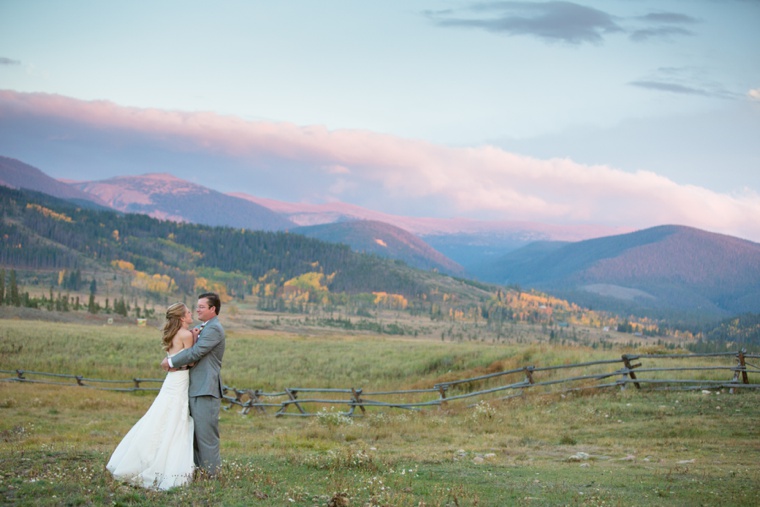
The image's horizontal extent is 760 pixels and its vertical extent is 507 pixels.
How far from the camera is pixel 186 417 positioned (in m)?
9.41

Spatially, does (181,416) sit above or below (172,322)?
below

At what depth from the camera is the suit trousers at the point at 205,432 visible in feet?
31.0

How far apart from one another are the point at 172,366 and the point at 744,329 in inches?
6506

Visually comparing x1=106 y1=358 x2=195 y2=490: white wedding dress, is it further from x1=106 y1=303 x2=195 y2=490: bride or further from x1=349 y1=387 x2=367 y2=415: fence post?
x1=349 y1=387 x2=367 y2=415: fence post

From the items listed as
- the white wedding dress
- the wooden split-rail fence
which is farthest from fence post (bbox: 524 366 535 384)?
the white wedding dress

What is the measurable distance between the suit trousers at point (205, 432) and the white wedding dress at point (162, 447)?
0.13 meters

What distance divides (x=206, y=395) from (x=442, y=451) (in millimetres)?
6905

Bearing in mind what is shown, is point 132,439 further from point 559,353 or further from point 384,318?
point 384,318

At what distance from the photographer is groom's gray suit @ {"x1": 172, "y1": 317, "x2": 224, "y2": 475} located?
31.0 feet

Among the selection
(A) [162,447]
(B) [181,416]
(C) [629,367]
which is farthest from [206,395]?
(C) [629,367]

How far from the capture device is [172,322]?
9.45m

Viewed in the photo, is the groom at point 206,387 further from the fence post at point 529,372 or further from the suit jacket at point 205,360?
the fence post at point 529,372

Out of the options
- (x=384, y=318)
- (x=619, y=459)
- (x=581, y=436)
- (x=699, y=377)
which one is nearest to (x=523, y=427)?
(x=581, y=436)

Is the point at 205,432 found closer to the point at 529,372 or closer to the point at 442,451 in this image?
the point at 442,451
